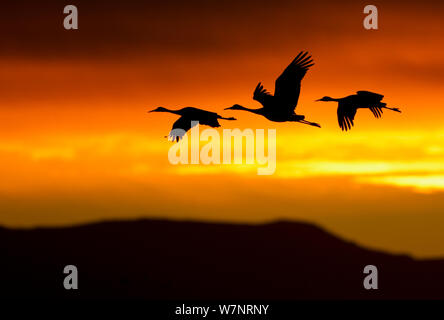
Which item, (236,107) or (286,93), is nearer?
(286,93)

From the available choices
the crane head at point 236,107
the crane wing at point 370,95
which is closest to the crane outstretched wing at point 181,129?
the crane head at point 236,107

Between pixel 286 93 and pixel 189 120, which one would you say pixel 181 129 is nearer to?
pixel 189 120

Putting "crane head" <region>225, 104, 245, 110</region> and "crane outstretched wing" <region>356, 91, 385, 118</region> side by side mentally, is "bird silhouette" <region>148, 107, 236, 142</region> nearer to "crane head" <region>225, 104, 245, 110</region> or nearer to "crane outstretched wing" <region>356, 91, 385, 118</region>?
"crane head" <region>225, 104, 245, 110</region>

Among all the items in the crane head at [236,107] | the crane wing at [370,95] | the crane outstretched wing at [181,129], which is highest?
the crane head at [236,107]

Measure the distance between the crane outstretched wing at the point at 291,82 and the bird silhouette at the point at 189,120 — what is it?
232cm

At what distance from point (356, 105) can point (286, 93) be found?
250cm

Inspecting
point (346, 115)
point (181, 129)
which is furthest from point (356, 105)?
point (181, 129)

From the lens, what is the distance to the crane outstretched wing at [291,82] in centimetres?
1925

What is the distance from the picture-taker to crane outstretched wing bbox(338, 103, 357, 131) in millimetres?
20547

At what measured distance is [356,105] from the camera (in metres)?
20.6

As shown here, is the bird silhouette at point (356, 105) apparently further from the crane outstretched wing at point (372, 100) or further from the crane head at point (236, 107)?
the crane head at point (236, 107)
